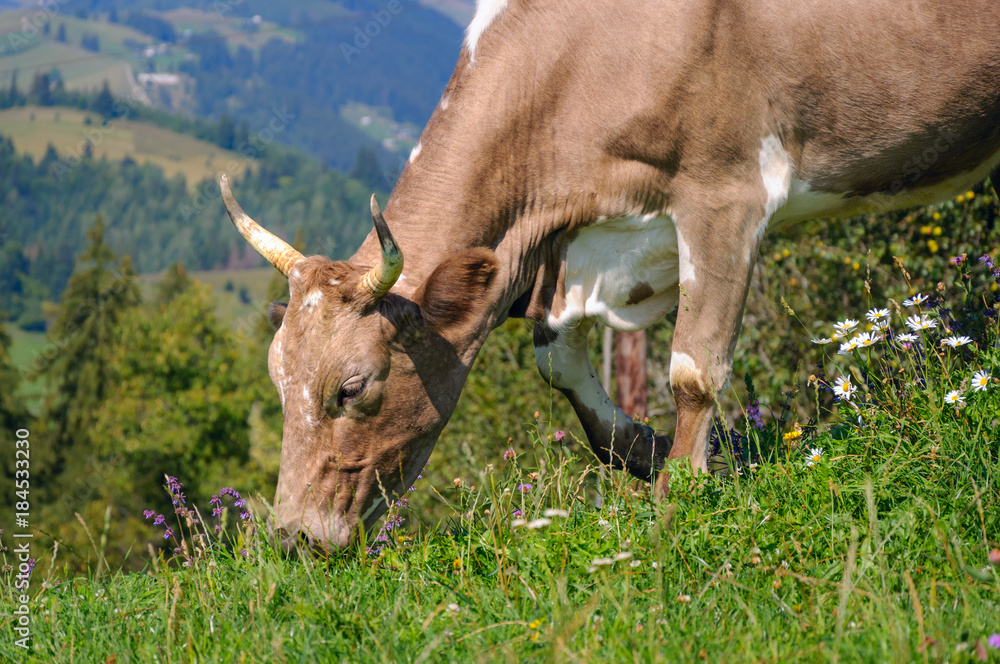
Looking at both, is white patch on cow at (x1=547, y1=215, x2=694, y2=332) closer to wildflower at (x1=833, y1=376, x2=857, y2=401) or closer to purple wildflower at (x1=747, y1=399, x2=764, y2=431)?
purple wildflower at (x1=747, y1=399, x2=764, y2=431)

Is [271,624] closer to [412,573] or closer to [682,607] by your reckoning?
[412,573]

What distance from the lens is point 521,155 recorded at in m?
4.13

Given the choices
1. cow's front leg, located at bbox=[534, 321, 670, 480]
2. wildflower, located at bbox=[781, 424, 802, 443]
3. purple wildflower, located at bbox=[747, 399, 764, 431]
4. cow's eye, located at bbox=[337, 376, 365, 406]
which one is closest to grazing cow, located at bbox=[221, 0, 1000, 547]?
cow's eye, located at bbox=[337, 376, 365, 406]

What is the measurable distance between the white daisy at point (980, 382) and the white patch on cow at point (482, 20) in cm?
253

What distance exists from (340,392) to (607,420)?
1649mm

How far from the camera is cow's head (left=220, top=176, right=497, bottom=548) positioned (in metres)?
3.77

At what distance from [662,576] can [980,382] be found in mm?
1551

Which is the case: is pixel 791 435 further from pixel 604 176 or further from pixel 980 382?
pixel 604 176

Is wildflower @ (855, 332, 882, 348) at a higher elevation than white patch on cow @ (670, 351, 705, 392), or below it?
higher

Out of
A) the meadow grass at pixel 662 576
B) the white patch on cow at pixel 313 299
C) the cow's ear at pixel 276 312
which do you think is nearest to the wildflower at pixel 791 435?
the meadow grass at pixel 662 576

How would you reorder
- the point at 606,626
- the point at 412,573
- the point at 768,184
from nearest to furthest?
the point at 606,626 < the point at 412,573 < the point at 768,184

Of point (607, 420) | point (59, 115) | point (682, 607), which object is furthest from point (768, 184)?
point (59, 115)

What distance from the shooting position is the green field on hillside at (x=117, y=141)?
147 m
